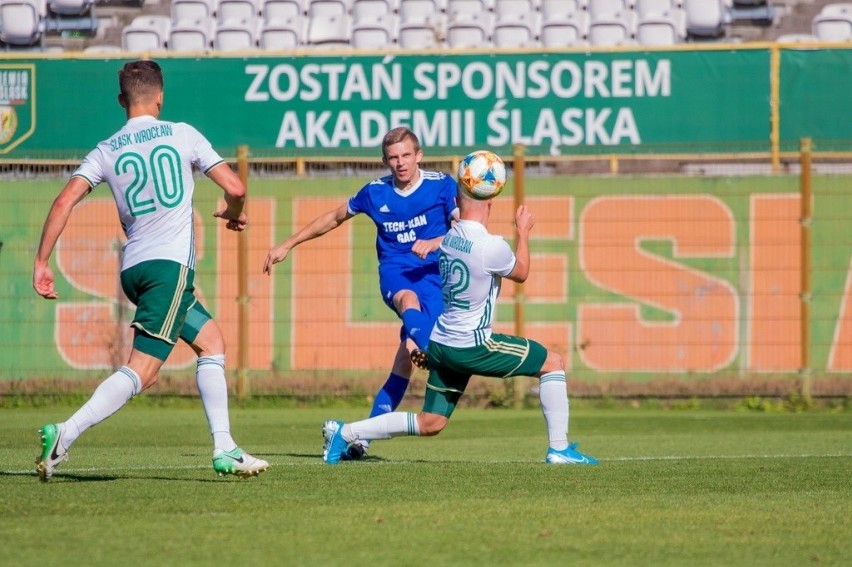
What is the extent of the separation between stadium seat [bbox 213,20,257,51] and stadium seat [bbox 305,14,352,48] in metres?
0.78

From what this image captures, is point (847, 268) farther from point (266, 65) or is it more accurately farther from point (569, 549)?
point (569, 549)

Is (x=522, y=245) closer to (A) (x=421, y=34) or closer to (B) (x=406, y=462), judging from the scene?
(B) (x=406, y=462)

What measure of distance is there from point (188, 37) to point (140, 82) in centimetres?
1221

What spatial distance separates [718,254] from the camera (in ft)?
50.1

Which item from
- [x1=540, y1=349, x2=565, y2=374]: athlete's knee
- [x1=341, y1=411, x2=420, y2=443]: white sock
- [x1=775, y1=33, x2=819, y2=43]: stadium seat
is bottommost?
[x1=341, y1=411, x2=420, y2=443]: white sock

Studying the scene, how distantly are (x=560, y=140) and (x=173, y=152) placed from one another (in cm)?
982

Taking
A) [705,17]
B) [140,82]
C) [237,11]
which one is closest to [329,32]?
[237,11]

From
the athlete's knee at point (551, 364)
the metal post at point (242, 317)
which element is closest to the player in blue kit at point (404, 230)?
the athlete's knee at point (551, 364)

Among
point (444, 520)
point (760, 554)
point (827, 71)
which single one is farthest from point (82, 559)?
point (827, 71)

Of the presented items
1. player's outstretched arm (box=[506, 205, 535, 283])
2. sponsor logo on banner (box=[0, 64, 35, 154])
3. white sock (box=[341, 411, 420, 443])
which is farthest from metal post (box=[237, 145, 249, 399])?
player's outstretched arm (box=[506, 205, 535, 283])

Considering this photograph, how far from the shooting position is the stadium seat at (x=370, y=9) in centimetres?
1928

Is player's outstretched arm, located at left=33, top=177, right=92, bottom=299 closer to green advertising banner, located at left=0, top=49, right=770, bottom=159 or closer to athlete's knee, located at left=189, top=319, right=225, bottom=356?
athlete's knee, located at left=189, top=319, right=225, bottom=356

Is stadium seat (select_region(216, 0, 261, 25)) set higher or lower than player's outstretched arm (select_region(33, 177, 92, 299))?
higher

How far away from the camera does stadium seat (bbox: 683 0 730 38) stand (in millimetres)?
18922
